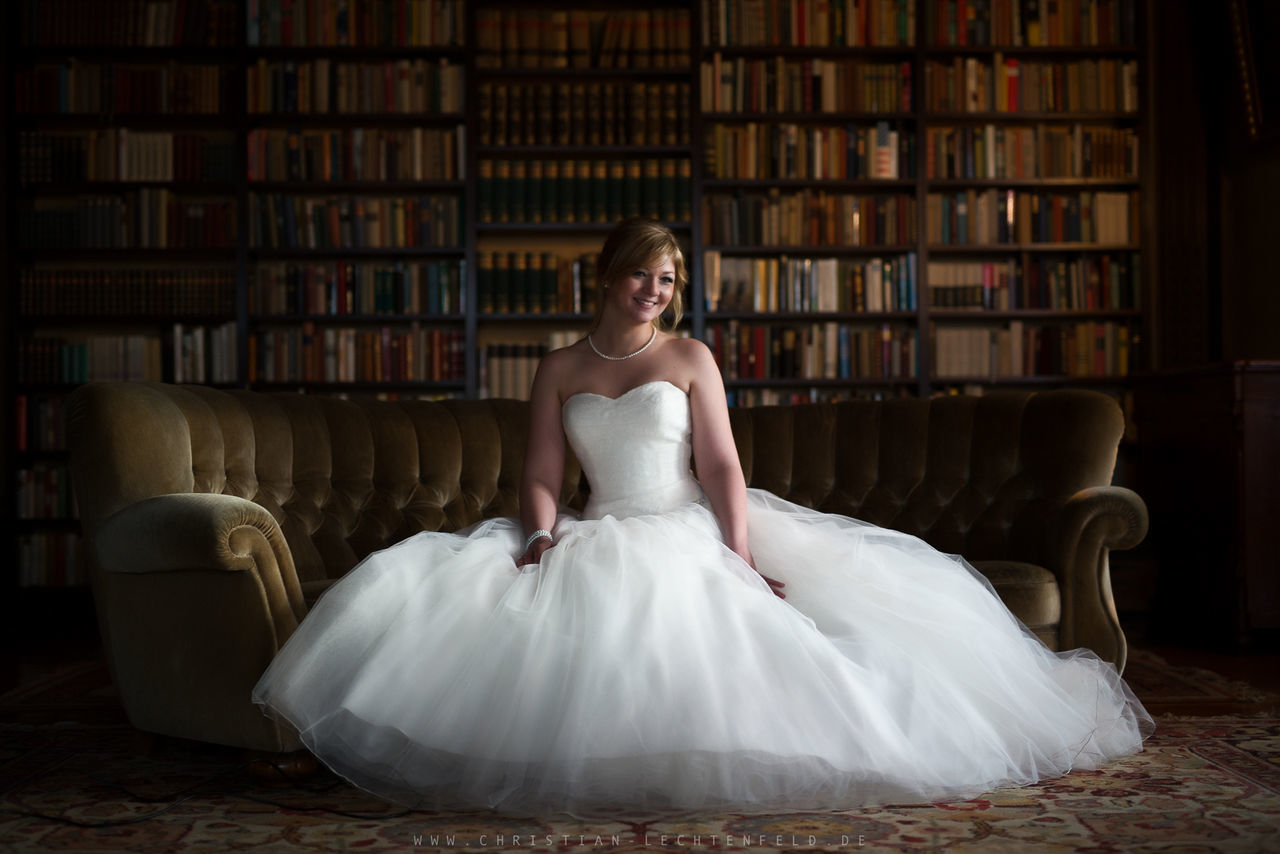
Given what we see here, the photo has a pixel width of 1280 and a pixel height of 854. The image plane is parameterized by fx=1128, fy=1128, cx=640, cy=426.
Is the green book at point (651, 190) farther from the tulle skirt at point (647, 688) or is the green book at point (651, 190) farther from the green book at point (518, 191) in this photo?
the tulle skirt at point (647, 688)

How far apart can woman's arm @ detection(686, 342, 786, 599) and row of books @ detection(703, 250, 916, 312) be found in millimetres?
2483

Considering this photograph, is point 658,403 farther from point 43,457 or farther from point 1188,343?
point 43,457

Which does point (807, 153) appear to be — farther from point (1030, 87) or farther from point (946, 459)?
point (946, 459)

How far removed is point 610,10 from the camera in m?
5.07

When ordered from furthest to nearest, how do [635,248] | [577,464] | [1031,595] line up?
1. [577,464]
2. [1031,595]
3. [635,248]

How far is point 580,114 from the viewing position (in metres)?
4.89

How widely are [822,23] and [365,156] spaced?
207 cm

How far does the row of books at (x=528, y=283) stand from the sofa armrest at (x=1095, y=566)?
261cm

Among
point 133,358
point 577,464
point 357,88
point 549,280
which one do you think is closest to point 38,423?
point 133,358

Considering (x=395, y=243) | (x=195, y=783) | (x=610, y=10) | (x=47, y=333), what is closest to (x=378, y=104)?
(x=395, y=243)

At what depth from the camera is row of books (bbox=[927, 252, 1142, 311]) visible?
16.4 feet

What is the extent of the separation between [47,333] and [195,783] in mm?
3584

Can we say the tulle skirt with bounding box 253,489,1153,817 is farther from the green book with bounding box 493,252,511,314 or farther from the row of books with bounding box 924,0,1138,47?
the row of books with bounding box 924,0,1138,47

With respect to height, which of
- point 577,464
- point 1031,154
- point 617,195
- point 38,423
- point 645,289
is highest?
point 1031,154
